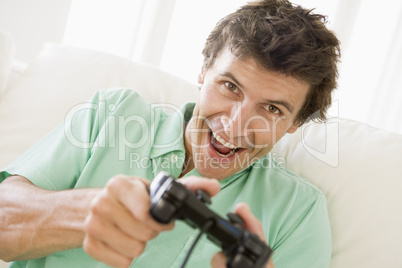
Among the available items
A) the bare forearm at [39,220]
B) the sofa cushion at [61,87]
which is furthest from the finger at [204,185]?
the sofa cushion at [61,87]

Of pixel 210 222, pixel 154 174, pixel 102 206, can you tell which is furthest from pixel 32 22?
pixel 210 222

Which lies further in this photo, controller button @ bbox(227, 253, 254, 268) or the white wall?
the white wall

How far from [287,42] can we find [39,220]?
0.68 metres

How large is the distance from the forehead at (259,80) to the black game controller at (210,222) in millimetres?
523

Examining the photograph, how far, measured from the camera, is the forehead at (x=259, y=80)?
3.25 feet

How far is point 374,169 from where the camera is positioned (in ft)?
3.75

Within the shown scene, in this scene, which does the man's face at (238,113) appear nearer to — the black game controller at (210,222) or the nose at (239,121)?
the nose at (239,121)

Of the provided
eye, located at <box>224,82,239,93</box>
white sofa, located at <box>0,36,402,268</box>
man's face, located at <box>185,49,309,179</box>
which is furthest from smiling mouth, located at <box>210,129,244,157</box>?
white sofa, located at <box>0,36,402,268</box>

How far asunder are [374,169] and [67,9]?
1.43m

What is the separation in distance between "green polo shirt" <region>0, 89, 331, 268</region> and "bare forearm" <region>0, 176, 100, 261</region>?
0.27 ft

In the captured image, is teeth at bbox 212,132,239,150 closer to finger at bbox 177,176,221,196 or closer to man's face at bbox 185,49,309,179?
man's face at bbox 185,49,309,179

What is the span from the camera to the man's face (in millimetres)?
998

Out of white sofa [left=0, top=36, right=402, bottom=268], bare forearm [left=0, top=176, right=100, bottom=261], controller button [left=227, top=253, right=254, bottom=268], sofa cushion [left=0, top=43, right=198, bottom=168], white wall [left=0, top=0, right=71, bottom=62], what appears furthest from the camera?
white wall [left=0, top=0, right=71, bottom=62]

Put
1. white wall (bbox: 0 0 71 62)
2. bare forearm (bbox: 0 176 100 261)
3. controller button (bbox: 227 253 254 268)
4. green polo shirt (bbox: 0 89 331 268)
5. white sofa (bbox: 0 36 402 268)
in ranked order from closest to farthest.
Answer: controller button (bbox: 227 253 254 268) < bare forearm (bbox: 0 176 100 261) < green polo shirt (bbox: 0 89 331 268) < white sofa (bbox: 0 36 402 268) < white wall (bbox: 0 0 71 62)
